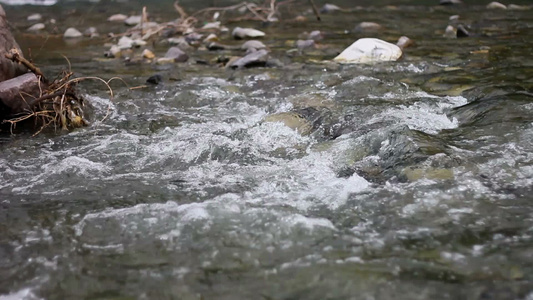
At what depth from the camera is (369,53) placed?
686cm

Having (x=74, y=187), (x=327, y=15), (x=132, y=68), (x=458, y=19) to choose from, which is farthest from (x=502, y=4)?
(x=74, y=187)

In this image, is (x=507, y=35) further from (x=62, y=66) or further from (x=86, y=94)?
(x=62, y=66)

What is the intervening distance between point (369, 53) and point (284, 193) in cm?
430

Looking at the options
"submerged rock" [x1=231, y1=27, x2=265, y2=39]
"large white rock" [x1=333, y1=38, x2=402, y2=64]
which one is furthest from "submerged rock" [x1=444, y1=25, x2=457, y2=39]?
"submerged rock" [x1=231, y1=27, x2=265, y2=39]

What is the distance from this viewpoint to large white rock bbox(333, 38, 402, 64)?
22.3 feet

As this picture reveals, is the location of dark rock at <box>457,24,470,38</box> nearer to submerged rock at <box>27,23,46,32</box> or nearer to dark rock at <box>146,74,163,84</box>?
dark rock at <box>146,74,163,84</box>

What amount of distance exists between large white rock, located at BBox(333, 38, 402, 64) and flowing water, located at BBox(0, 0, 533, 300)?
0.86 m

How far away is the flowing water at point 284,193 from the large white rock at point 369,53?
86 cm

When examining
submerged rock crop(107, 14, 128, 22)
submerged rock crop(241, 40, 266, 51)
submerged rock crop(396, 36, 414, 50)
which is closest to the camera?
submerged rock crop(396, 36, 414, 50)

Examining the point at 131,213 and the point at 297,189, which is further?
the point at 297,189

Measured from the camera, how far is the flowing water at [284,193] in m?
2.23

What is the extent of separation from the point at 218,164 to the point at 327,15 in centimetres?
894

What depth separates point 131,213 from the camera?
290 centimetres

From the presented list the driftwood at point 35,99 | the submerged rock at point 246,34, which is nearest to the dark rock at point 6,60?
the driftwood at point 35,99
